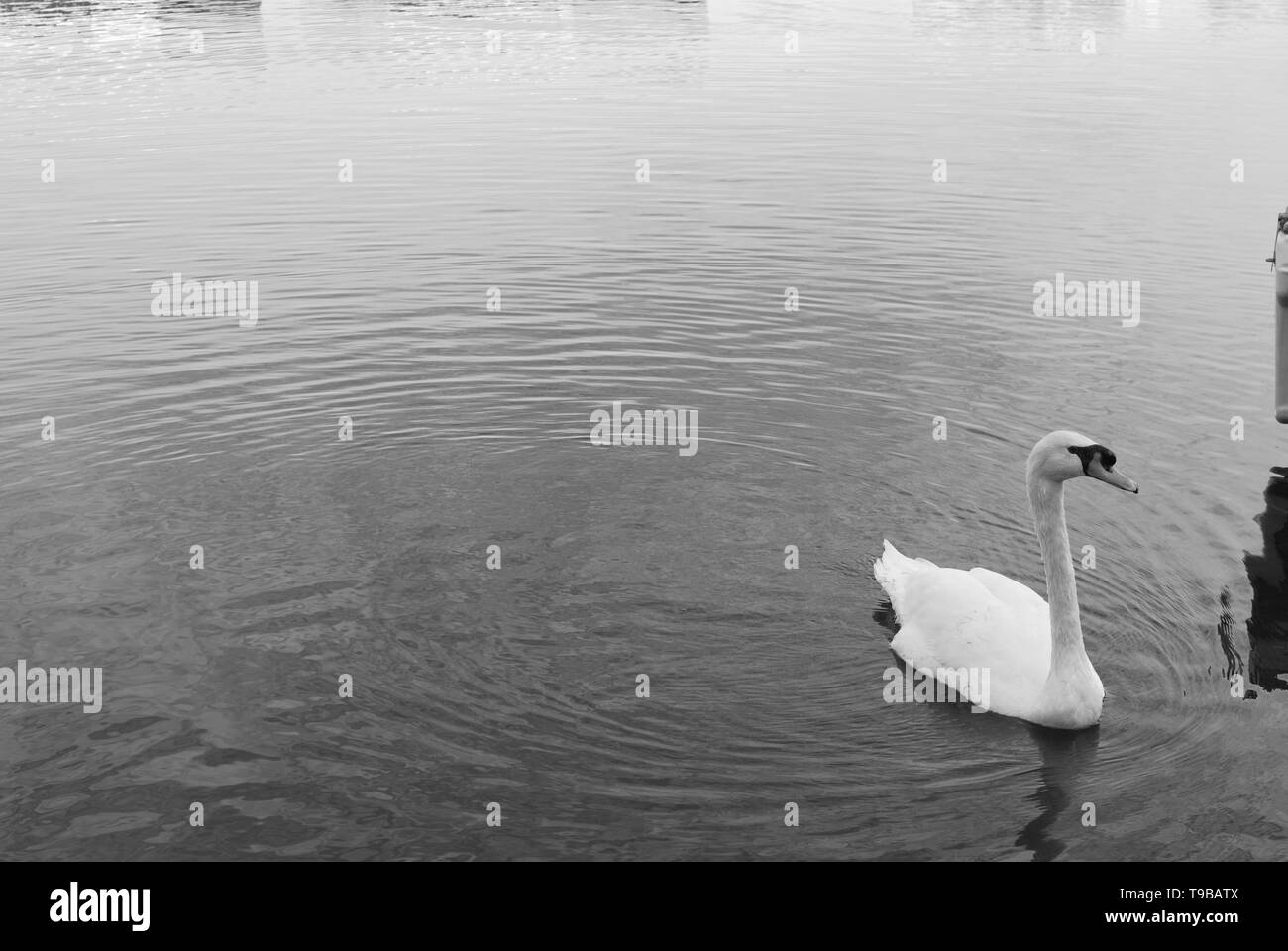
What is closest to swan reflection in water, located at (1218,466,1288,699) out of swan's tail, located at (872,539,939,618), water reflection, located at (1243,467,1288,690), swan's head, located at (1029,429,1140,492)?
water reflection, located at (1243,467,1288,690)

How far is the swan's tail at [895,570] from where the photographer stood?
12.1 m

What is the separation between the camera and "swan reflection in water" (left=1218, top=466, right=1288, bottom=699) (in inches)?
440

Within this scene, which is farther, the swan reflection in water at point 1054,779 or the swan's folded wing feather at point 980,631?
the swan's folded wing feather at point 980,631

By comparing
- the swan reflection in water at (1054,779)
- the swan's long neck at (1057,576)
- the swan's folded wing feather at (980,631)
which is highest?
the swan's long neck at (1057,576)

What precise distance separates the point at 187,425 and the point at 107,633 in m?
5.03

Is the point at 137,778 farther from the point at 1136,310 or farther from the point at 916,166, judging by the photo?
the point at 916,166

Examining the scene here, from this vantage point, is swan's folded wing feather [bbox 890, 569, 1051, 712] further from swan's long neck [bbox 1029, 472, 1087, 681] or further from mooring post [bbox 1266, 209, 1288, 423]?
mooring post [bbox 1266, 209, 1288, 423]

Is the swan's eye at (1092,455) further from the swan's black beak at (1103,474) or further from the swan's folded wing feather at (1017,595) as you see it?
the swan's folded wing feather at (1017,595)

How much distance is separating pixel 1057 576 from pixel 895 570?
1.86m

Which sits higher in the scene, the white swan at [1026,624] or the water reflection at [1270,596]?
the white swan at [1026,624]

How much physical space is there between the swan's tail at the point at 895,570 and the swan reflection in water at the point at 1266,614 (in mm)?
2454

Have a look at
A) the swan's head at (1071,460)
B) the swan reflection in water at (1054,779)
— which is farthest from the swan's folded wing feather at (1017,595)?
the swan's head at (1071,460)

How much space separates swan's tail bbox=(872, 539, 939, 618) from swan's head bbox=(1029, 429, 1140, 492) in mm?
1641

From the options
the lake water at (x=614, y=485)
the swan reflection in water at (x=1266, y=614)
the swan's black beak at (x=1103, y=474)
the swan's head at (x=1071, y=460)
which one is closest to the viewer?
the lake water at (x=614, y=485)
